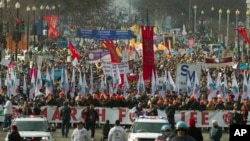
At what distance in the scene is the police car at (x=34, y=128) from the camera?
101ft

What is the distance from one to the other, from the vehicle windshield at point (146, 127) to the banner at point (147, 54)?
15.2 meters

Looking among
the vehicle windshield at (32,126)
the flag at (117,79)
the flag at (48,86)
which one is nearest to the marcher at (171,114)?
the vehicle windshield at (32,126)

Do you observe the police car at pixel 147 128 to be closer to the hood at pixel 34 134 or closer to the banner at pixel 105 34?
the hood at pixel 34 134

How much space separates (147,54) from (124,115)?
8116mm

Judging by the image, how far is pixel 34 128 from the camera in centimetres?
3159

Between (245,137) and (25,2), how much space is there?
8911 centimetres

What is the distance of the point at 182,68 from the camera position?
145ft

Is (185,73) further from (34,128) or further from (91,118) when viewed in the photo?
(34,128)

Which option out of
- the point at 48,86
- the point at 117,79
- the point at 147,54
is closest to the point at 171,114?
the point at 48,86

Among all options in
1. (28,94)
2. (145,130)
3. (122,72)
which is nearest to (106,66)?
(122,72)

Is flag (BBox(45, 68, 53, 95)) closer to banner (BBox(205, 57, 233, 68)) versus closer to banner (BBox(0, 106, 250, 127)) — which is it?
banner (BBox(0, 106, 250, 127))

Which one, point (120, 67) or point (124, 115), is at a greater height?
point (120, 67)

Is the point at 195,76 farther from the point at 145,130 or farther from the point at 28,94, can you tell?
the point at 145,130

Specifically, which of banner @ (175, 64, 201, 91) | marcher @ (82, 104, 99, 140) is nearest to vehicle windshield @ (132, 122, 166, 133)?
marcher @ (82, 104, 99, 140)
